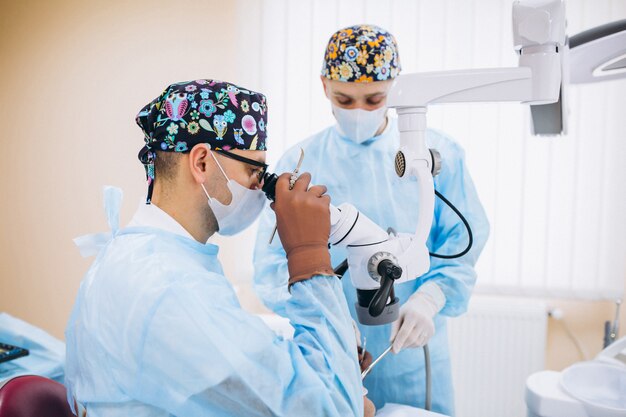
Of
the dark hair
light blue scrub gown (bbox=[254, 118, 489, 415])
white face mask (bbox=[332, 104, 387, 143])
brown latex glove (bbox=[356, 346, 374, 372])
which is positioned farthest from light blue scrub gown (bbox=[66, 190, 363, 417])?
white face mask (bbox=[332, 104, 387, 143])

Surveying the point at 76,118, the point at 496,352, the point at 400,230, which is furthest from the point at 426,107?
the point at 76,118

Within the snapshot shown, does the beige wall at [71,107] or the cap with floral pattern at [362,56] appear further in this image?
the beige wall at [71,107]

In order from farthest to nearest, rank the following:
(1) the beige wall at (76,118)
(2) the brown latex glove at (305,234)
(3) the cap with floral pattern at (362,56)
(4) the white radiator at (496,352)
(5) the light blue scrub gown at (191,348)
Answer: (1) the beige wall at (76,118), (4) the white radiator at (496,352), (3) the cap with floral pattern at (362,56), (2) the brown latex glove at (305,234), (5) the light blue scrub gown at (191,348)

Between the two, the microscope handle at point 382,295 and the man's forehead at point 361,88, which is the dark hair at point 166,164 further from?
the man's forehead at point 361,88

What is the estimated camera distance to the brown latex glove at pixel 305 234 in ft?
3.06

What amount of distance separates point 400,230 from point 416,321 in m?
0.26

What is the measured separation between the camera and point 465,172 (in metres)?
1.41

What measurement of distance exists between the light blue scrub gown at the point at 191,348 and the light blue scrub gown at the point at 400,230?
46 centimetres

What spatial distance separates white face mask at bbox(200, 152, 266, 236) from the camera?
1008mm

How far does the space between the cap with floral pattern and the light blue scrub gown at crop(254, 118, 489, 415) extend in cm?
20

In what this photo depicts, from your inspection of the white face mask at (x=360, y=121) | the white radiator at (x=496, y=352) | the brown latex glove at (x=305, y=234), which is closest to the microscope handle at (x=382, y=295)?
the brown latex glove at (x=305, y=234)

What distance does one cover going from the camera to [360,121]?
142cm

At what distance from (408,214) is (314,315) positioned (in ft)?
1.89

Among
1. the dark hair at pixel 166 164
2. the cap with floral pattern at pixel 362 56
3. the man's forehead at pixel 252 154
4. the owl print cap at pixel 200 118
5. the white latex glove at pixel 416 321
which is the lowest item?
the white latex glove at pixel 416 321
